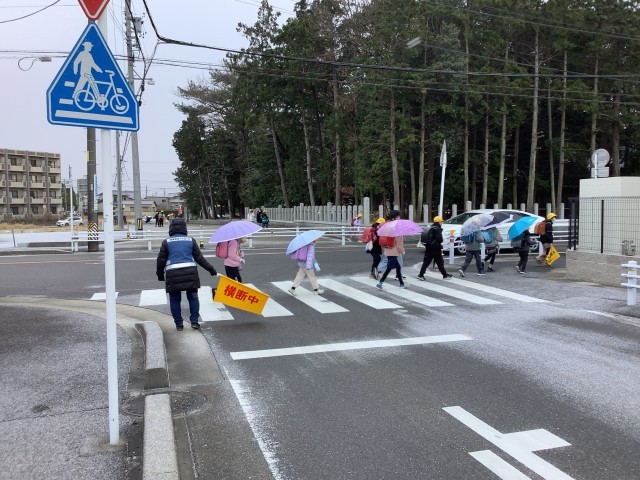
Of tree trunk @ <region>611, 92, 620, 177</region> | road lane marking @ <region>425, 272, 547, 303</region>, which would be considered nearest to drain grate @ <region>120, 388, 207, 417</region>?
road lane marking @ <region>425, 272, 547, 303</region>

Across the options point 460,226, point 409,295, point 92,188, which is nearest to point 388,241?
point 409,295

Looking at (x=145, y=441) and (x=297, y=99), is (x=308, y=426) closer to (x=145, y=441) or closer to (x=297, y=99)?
(x=145, y=441)

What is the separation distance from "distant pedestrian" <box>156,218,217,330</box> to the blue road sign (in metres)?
3.88

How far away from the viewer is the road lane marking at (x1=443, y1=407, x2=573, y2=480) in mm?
3580

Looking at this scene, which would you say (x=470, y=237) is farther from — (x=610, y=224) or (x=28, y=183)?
(x=28, y=183)

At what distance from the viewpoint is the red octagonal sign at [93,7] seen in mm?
3697

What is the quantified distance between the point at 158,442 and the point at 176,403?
1.07 meters

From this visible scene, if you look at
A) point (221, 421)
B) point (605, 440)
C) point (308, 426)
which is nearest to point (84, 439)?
point (221, 421)

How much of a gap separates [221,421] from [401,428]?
5.12ft

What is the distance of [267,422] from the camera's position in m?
4.43

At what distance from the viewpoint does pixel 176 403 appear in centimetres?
486

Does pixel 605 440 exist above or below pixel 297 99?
below

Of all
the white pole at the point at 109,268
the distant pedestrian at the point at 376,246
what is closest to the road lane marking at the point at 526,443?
the white pole at the point at 109,268

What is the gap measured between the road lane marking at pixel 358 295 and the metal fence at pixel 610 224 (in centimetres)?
627
